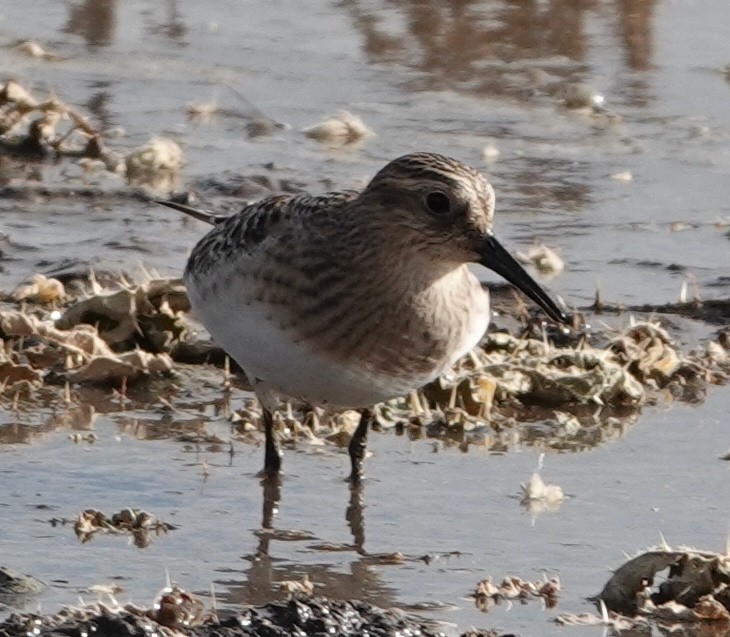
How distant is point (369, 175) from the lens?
10211 mm

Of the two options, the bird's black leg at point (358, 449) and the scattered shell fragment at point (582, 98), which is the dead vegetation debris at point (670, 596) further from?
the scattered shell fragment at point (582, 98)

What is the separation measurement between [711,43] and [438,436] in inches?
265

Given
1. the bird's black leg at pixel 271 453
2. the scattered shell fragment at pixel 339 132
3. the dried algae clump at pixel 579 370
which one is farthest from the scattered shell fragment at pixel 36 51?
the bird's black leg at pixel 271 453

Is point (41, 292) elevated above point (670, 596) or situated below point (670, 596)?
below

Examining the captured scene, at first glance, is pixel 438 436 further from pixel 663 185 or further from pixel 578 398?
pixel 663 185

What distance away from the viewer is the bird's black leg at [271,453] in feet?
20.9

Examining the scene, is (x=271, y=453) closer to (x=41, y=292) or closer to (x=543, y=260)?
(x=41, y=292)

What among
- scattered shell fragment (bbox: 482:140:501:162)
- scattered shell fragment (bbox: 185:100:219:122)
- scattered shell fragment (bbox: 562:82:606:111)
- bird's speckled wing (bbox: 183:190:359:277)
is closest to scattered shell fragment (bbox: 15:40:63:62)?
scattered shell fragment (bbox: 185:100:219:122)

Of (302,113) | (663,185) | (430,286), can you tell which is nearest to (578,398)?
(430,286)

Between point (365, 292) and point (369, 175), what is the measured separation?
4.01 m

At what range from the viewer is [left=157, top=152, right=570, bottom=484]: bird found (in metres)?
6.16

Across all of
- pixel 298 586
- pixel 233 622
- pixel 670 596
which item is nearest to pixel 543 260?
pixel 670 596

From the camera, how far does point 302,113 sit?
11.6 m

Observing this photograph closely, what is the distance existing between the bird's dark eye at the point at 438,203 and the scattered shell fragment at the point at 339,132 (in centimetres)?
477
